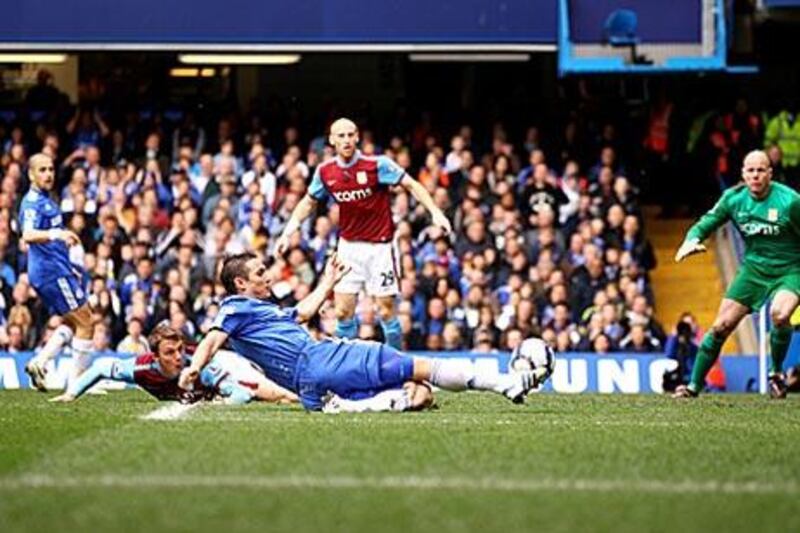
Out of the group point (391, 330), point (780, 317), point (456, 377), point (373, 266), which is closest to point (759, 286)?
point (780, 317)

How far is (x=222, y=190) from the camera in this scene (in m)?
26.0

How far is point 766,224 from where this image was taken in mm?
17547

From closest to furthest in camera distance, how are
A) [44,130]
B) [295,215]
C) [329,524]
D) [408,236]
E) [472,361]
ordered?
1. [329,524]
2. [295,215]
3. [472,361]
4. [408,236]
5. [44,130]

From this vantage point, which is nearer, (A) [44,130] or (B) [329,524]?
(B) [329,524]

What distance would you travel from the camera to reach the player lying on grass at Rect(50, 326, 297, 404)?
1566 centimetres

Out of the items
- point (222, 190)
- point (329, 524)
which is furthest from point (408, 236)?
point (329, 524)

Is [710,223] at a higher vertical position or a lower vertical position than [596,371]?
higher

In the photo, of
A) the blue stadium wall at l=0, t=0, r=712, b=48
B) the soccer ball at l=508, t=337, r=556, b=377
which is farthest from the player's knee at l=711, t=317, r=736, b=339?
the blue stadium wall at l=0, t=0, r=712, b=48

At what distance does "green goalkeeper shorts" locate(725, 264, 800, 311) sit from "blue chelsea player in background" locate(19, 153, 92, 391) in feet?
19.1

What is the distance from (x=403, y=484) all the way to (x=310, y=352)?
13.5 feet

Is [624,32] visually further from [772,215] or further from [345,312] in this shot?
[345,312]

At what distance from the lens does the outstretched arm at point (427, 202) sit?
17.1 m

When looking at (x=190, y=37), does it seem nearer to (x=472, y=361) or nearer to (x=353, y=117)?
(x=353, y=117)

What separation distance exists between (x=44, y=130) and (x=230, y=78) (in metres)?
2.98
